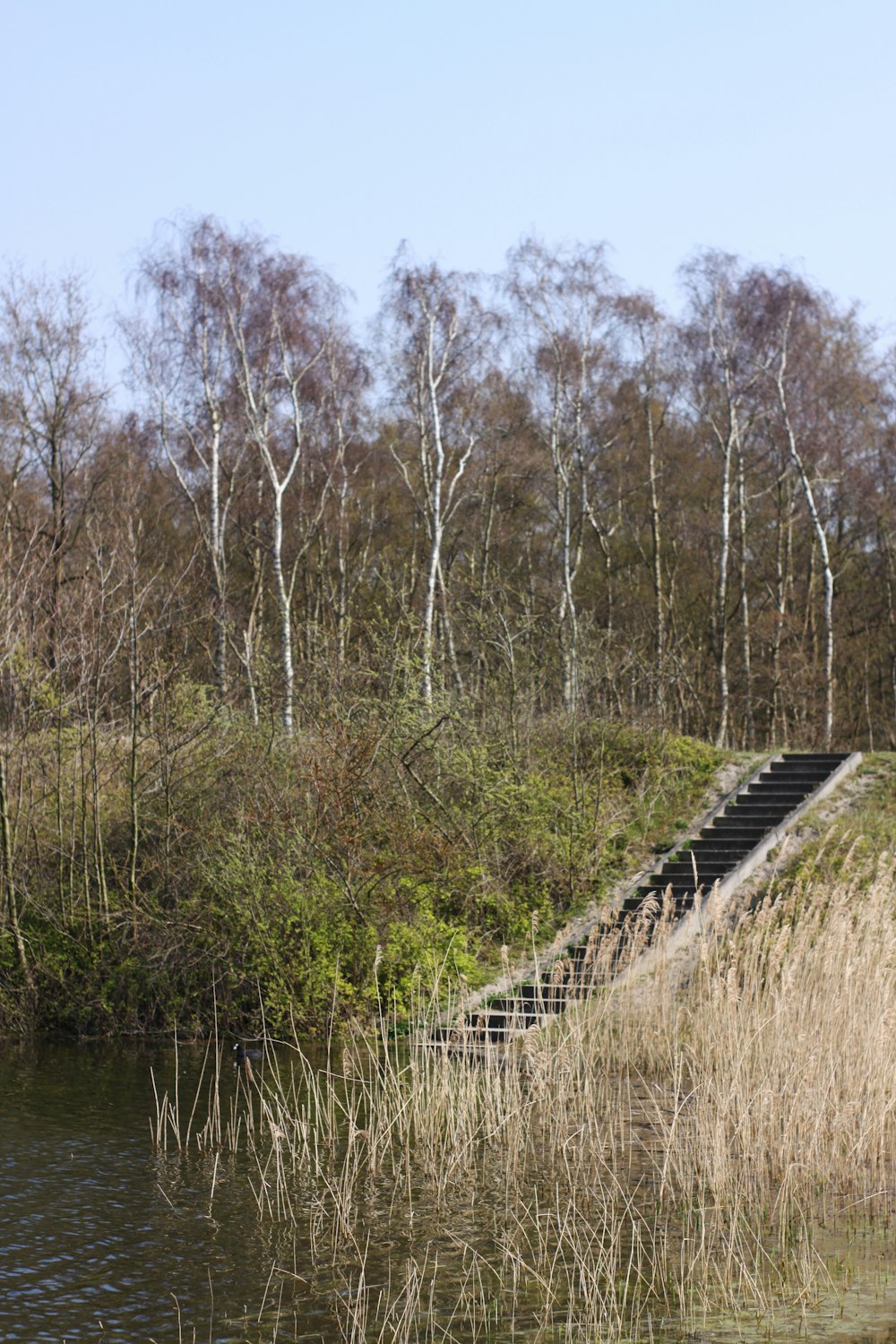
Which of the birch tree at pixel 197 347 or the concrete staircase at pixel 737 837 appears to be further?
the birch tree at pixel 197 347

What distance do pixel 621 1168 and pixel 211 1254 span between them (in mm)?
2806

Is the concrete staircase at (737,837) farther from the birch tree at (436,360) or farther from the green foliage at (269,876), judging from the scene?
the birch tree at (436,360)

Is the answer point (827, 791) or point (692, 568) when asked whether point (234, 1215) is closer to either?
point (827, 791)

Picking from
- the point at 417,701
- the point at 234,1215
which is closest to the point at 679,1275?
the point at 234,1215

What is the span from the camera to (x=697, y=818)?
20641 mm

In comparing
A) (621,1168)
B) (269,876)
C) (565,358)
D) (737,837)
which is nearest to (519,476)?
(565,358)

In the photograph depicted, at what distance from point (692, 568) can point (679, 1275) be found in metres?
28.1

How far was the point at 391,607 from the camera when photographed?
106 feet

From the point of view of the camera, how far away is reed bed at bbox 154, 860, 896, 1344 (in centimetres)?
675

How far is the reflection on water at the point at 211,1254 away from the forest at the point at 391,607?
2.24 m

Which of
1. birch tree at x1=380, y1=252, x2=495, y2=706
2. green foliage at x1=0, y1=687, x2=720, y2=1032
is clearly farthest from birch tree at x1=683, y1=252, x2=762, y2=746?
green foliage at x1=0, y1=687, x2=720, y2=1032

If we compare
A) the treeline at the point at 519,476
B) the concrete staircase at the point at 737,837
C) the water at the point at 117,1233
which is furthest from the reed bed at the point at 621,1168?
the treeline at the point at 519,476

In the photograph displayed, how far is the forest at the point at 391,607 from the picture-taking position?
14.8m

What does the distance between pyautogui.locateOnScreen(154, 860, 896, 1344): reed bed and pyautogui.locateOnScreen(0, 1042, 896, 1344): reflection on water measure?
5 centimetres
